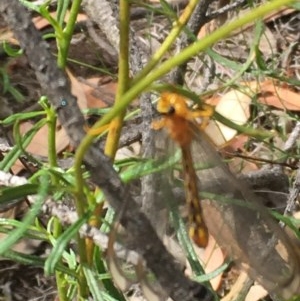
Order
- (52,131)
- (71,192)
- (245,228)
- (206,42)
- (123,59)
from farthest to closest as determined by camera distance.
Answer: (245,228)
(52,131)
(71,192)
(123,59)
(206,42)

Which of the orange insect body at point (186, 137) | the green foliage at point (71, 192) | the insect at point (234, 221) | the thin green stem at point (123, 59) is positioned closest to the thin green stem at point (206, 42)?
the green foliage at point (71, 192)

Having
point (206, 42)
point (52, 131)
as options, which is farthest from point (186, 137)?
point (206, 42)

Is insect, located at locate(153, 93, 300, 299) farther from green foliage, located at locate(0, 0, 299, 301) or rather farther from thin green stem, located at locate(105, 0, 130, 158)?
thin green stem, located at locate(105, 0, 130, 158)

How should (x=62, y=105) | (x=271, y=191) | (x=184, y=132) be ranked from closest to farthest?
1. (x=62, y=105)
2. (x=184, y=132)
3. (x=271, y=191)

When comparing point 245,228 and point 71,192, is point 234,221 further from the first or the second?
point 71,192

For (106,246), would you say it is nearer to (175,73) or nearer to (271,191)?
(175,73)

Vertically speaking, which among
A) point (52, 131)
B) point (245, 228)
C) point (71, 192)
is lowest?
point (245, 228)

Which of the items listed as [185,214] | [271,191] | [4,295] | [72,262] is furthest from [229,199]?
[4,295]
